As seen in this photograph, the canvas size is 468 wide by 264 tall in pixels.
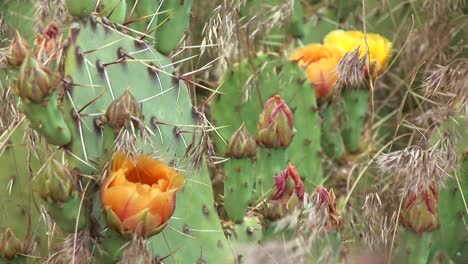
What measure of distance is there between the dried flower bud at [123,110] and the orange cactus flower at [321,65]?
2.69ft

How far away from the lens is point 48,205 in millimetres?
1541

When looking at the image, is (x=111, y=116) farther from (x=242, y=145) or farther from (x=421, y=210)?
(x=421, y=210)

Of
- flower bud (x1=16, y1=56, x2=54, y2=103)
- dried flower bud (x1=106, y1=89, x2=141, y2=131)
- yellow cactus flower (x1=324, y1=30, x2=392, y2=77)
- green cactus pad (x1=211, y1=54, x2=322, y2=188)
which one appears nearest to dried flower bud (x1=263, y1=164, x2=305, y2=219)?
dried flower bud (x1=106, y1=89, x2=141, y2=131)

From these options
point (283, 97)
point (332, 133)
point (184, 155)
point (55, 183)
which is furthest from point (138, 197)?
point (332, 133)

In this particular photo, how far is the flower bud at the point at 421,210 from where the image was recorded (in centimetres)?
168

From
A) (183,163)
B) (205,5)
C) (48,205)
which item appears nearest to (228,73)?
(205,5)

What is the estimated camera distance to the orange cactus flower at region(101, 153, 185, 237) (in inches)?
58.1

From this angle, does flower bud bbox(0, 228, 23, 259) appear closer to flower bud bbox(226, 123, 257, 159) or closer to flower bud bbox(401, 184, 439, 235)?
flower bud bbox(226, 123, 257, 159)

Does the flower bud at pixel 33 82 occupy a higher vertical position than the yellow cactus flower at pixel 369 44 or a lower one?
higher

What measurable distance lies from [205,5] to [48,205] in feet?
4.25

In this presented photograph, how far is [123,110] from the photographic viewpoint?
156 centimetres

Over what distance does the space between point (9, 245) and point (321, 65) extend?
35.5 inches

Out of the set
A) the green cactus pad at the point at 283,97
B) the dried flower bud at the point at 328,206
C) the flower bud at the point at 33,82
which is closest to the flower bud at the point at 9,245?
the flower bud at the point at 33,82

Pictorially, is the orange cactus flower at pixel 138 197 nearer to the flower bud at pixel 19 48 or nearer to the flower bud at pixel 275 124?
the flower bud at pixel 19 48
